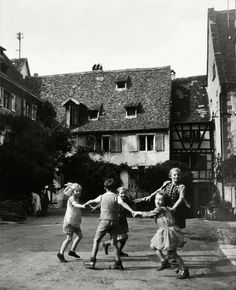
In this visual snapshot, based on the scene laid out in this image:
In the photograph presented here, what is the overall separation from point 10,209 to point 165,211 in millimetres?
13585

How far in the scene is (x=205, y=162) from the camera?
107ft

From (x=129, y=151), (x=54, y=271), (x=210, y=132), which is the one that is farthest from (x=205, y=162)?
(x=54, y=271)

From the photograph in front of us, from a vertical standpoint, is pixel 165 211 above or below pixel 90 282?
above

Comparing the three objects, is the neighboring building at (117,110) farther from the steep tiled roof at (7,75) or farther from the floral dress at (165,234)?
the floral dress at (165,234)

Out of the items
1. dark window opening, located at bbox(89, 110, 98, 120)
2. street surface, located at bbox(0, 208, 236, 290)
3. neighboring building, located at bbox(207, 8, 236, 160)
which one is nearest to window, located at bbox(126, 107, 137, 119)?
dark window opening, located at bbox(89, 110, 98, 120)

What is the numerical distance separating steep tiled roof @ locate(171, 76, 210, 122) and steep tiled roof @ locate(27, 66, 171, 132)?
1.43 m

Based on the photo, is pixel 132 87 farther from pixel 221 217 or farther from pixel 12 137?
pixel 221 217

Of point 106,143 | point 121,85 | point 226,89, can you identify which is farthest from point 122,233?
point 121,85

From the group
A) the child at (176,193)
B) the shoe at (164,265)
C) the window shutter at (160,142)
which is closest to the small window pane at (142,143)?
the window shutter at (160,142)

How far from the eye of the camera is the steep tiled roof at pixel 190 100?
113 feet

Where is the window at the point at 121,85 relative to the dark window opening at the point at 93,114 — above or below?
above

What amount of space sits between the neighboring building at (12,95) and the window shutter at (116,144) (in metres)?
6.63

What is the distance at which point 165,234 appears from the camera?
6473mm

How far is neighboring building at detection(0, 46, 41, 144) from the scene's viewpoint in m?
28.0
